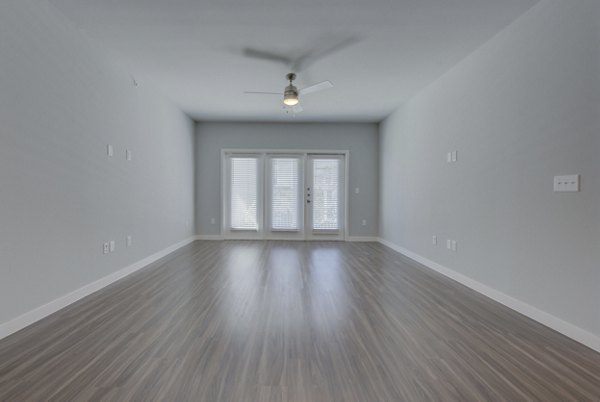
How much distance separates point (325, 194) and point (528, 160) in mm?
4579

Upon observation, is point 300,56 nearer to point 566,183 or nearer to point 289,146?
point 566,183

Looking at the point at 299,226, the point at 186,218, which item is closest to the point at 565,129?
the point at 299,226

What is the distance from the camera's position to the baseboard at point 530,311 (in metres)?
2.14

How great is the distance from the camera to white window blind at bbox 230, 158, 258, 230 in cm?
705

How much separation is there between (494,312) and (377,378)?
1623 millimetres

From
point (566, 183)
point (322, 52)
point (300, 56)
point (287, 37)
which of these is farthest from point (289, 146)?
point (566, 183)

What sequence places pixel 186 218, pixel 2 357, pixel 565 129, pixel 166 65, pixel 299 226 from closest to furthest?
pixel 2 357, pixel 565 129, pixel 166 65, pixel 186 218, pixel 299 226

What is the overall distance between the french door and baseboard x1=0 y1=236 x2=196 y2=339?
8.66 ft

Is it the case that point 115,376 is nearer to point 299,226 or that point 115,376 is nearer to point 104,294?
point 104,294

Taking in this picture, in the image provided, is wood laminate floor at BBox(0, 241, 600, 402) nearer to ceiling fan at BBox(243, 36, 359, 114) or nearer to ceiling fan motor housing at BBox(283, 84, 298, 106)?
ceiling fan motor housing at BBox(283, 84, 298, 106)

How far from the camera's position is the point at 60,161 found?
2.82 m

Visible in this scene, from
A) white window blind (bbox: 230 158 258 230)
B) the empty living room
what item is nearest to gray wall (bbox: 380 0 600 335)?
the empty living room

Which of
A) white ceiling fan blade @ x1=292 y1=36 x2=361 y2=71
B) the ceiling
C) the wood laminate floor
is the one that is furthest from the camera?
white ceiling fan blade @ x1=292 y1=36 x2=361 y2=71

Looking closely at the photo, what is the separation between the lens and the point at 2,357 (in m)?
1.93
